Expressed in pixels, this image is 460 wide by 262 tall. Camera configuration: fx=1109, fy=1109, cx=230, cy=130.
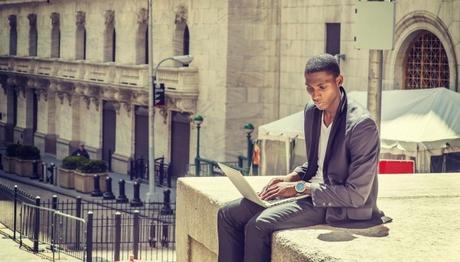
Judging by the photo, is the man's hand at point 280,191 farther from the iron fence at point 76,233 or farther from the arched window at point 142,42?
the arched window at point 142,42

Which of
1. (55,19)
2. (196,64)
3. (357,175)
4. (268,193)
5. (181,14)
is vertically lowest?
(268,193)

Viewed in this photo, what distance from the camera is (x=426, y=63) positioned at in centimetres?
2786

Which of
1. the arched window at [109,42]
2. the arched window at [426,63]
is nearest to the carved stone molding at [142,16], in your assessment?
the arched window at [109,42]

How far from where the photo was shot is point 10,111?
59.2 metres

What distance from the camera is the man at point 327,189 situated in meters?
7.10

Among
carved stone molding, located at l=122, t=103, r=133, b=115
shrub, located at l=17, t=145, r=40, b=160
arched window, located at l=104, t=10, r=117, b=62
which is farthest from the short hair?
arched window, located at l=104, t=10, r=117, b=62

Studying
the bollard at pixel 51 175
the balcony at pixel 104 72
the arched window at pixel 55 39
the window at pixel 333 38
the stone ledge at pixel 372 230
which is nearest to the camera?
the stone ledge at pixel 372 230

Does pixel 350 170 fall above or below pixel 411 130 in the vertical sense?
above

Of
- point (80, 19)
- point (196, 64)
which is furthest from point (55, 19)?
point (196, 64)

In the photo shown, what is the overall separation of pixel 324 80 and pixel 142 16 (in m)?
35.9

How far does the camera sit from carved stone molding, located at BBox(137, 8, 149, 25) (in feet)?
139

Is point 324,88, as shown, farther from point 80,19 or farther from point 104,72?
point 80,19

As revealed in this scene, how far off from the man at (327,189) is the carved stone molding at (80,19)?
42.2 meters

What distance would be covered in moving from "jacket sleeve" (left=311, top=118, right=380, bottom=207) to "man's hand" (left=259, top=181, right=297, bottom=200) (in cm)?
24
